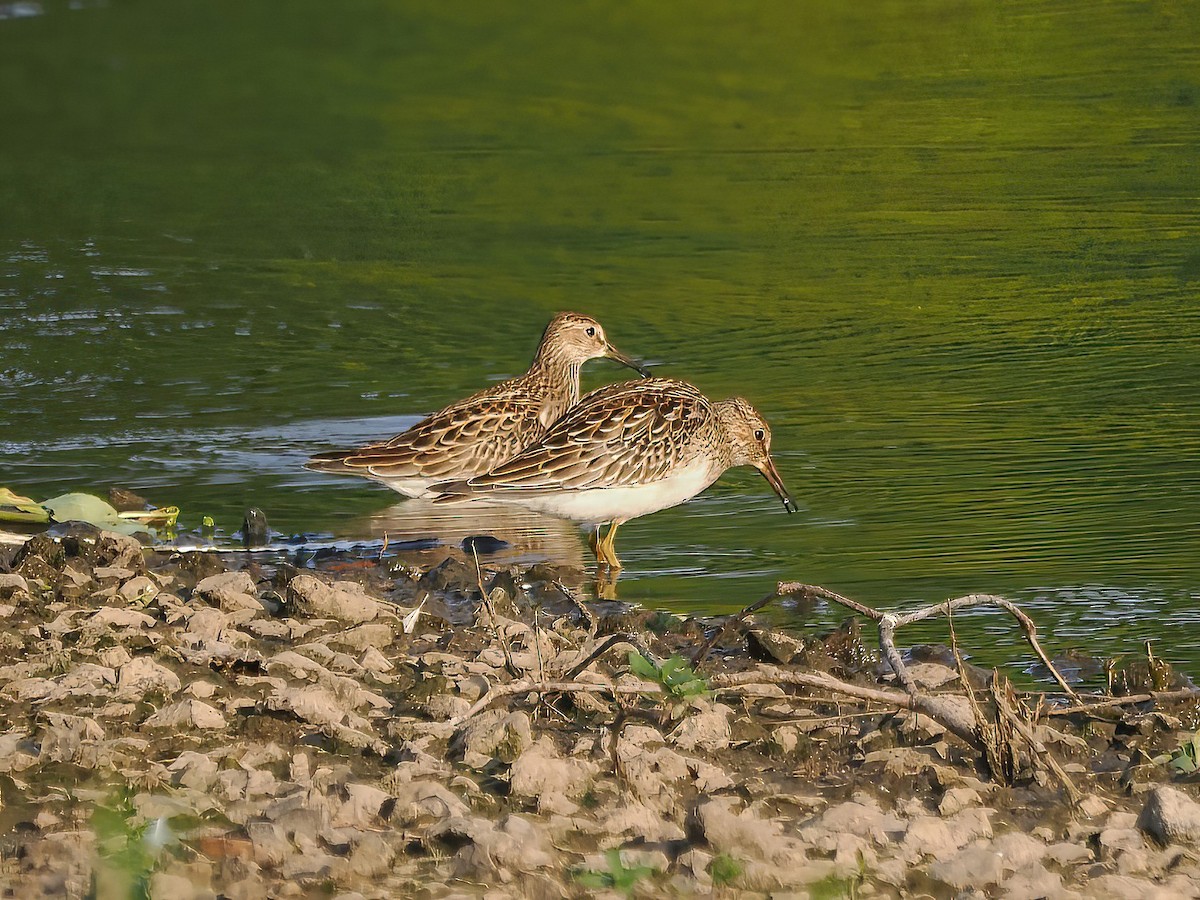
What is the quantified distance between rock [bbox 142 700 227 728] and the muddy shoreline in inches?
0.4

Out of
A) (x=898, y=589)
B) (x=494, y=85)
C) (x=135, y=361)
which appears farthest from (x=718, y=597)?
(x=494, y=85)

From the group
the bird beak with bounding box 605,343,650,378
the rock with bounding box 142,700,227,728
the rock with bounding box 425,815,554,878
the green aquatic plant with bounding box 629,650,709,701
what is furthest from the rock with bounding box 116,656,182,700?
the bird beak with bounding box 605,343,650,378

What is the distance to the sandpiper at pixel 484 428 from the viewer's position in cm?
1024

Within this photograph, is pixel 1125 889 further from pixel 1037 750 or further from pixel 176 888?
pixel 176 888

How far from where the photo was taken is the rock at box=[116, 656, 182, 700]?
664 centimetres

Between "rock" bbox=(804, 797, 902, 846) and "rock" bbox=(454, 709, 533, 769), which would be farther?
"rock" bbox=(454, 709, 533, 769)

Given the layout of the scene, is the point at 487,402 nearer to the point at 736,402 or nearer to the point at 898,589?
the point at 736,402

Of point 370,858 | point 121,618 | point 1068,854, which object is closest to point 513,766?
point 370,858

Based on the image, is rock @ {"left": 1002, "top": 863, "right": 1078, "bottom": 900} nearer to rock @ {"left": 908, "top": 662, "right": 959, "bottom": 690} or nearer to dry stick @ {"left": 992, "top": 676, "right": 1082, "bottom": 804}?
dry stick @ {"left": 992, "top": 676, "right": 1082, "bottom": 804}

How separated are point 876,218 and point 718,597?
9.07m

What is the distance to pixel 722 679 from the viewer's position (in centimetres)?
639

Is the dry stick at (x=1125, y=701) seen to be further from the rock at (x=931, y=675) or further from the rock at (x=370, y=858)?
the rock at (x=370, y=858)

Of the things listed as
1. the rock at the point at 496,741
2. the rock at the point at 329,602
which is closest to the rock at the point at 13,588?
the rock at the point at 329,602

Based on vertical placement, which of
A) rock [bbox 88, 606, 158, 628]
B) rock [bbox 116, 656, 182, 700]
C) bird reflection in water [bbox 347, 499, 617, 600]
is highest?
rock [bbox 88, 606, 158, 628]
